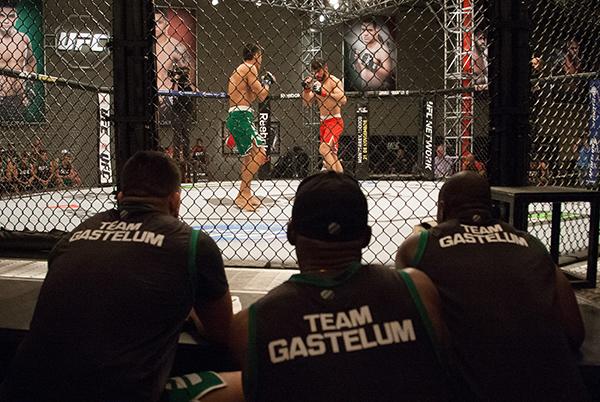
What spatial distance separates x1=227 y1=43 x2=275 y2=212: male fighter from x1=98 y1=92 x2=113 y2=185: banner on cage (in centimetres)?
166

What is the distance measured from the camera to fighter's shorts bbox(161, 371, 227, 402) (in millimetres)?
1153

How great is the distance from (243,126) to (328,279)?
12.1 ft

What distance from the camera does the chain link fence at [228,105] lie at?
6000mm

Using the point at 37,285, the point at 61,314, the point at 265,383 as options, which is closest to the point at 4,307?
the point at 37,285

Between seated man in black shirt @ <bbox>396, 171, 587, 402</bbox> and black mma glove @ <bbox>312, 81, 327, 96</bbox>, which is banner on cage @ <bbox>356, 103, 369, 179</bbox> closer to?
black mma glove @ <bbox>312, 81, 327, 96</bbox>


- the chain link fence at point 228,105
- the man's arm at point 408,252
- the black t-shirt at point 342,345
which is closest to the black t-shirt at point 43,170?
the chain link fence at point 228,105

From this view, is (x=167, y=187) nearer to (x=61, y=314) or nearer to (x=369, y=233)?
(x=61, y=314)

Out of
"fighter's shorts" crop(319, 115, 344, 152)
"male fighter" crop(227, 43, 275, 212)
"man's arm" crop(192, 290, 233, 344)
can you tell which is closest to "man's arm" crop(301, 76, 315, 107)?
"fighter's shorts" crop(319, 115, 344, 152)

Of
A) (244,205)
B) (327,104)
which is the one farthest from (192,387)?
(327,104)

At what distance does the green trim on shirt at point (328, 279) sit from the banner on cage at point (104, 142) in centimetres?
493

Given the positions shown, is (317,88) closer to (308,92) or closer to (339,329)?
(308,92)

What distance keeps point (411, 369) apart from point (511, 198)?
1116 mm

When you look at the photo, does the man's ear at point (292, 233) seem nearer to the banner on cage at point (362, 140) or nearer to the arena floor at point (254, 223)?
the arena floor at point (254, 223)

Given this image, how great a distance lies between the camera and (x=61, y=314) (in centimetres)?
108
